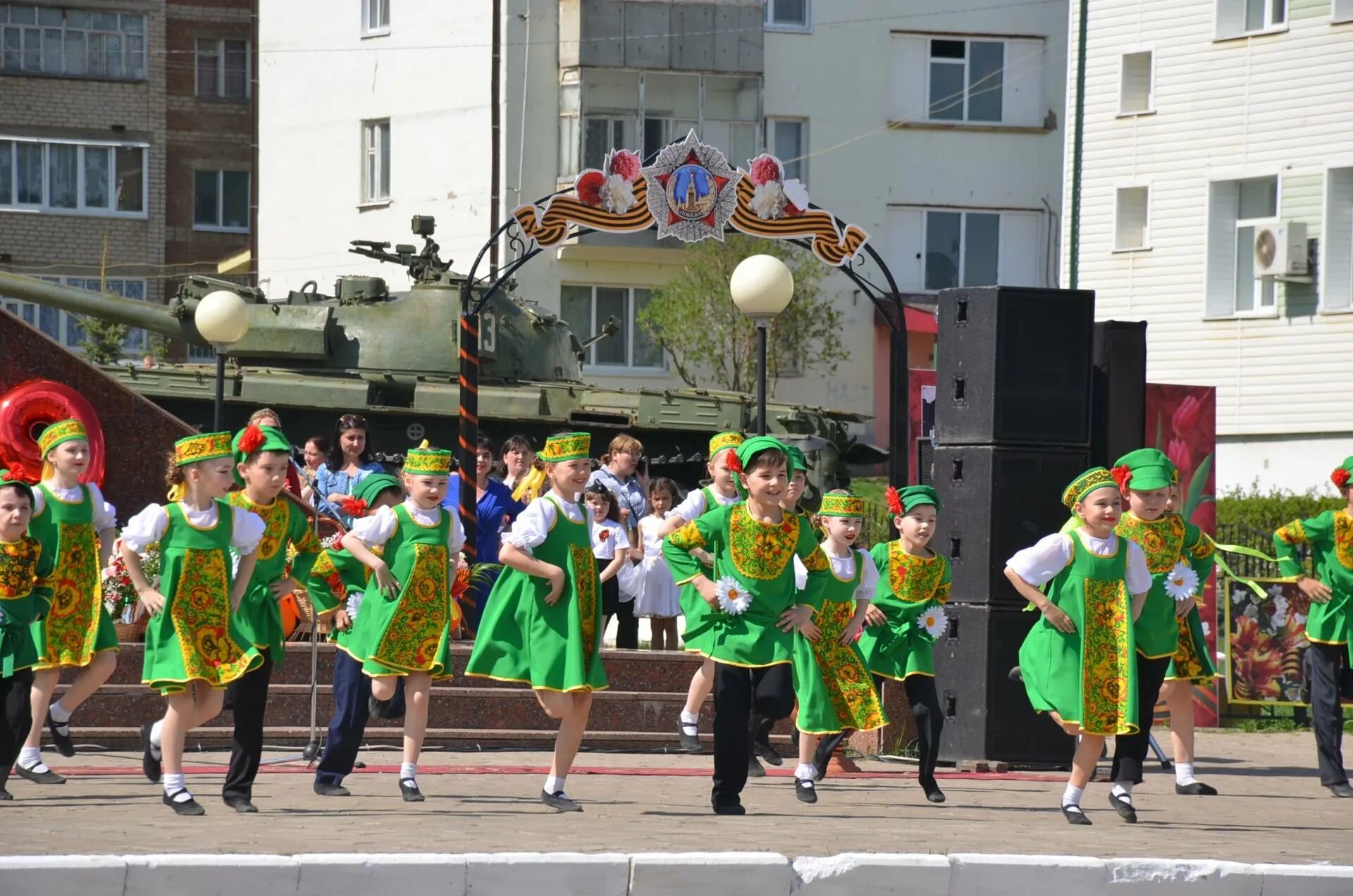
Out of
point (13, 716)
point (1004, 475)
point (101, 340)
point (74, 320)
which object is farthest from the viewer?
point (74, 320)

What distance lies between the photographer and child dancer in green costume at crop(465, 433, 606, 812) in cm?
938

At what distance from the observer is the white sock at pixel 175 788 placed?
347 inches

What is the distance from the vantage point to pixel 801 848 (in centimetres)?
812

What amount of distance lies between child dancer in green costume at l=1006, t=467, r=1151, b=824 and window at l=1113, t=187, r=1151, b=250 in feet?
66.2

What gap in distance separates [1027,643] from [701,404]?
12369 mm

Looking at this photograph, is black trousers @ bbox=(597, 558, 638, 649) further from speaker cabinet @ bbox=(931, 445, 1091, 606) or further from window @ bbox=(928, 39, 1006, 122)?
window @ bbox=(928, 39, 1006, 122)

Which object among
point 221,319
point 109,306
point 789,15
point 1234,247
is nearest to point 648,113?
point 789,15

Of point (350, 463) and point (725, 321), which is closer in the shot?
point (350, 463)

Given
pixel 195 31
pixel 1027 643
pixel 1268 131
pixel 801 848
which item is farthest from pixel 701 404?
pixel 195 31

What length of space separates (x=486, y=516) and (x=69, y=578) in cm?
455

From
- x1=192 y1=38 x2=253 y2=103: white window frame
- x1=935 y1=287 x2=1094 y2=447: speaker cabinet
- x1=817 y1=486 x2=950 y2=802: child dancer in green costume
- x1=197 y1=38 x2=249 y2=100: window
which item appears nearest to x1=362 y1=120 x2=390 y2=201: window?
x1=192 y1=38 x2=253 y2=103: white window frame

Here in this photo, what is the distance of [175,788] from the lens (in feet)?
28.9

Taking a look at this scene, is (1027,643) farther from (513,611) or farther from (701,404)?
(701,404)

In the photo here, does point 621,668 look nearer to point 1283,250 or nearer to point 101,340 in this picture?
point 1283,250
